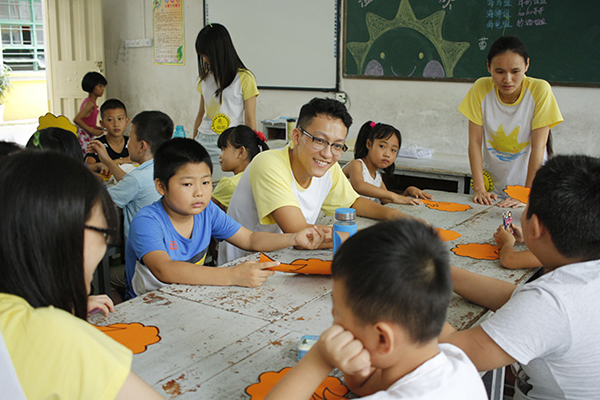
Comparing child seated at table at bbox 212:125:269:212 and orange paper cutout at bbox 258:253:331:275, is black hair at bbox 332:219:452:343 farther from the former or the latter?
child seated at table at bbox 212:125:269:212

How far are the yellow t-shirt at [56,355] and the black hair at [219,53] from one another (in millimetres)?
3081

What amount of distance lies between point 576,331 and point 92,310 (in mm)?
1116

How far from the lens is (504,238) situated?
1896 mm

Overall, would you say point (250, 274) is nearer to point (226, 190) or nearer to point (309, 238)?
point (309, 238)

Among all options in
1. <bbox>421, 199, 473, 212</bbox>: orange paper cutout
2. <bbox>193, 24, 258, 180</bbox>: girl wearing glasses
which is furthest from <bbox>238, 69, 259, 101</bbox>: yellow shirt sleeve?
<bbox>421, 199, 473, 212</bbox>: orange paper cutout

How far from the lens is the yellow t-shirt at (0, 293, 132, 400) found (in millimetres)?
744

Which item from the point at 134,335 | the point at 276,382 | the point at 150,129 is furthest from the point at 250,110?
the point at 276,382

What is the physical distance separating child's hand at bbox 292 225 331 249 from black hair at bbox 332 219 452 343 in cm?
102

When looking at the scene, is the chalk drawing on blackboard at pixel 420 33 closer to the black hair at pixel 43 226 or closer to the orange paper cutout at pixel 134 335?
the orange paper cutout at pixel 134 335

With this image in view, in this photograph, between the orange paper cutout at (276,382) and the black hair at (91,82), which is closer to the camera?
the orange paper cutout at (276,382)

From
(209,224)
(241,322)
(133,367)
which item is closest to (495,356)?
(241,322)

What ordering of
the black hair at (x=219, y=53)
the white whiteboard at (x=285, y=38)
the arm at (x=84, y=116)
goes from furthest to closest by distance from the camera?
1. the white whiteboard at (x=285, y=38)
2. the arm at (x=84, y=116)
3. the black hair at (x=219, y=53)

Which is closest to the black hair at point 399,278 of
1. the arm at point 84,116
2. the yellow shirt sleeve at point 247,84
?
the yellow shirt sleeve at point 247,84

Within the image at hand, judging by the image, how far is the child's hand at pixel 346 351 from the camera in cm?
82
